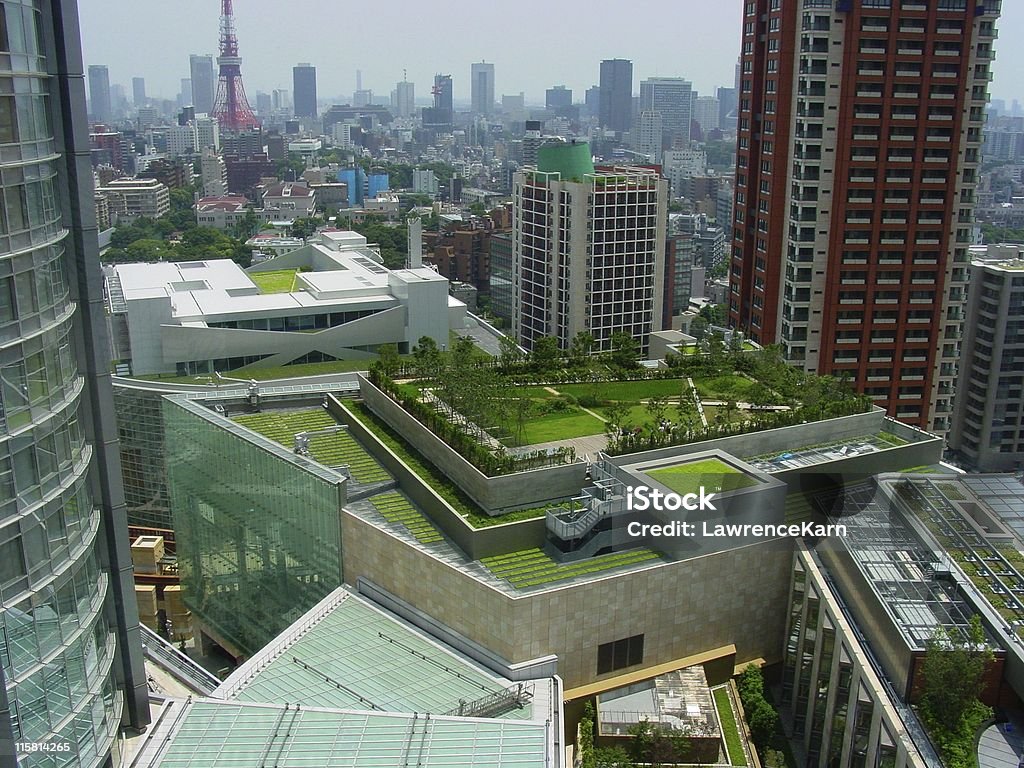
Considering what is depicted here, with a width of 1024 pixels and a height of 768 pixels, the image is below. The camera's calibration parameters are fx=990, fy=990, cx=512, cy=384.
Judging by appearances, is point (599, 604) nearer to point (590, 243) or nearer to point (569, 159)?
point (590, 243)

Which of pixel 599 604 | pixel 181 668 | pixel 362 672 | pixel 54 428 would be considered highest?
pixel 54 428

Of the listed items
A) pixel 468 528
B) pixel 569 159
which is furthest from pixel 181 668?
pixel 569 159

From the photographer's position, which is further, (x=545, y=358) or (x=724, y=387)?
(x=545, y=358)

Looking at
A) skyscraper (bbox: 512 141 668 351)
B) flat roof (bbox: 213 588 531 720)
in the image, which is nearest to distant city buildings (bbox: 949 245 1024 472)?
skyscraper (bbox: 512 141 668 351)

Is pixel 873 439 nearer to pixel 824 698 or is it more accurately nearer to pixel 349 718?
pixel 824 698

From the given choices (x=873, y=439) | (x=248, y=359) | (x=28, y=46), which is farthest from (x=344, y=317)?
(x=28, y=46)

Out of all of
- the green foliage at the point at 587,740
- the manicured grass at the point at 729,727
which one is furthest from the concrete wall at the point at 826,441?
the green foliage at the point at 587,740

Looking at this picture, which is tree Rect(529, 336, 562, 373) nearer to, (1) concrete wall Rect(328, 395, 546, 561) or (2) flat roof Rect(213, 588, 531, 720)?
(1) concrete wall Rect(328, 395, 546, 561)
